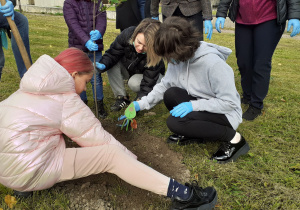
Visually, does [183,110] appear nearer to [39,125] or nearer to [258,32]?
[39,125]

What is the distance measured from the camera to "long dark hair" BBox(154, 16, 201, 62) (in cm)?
177

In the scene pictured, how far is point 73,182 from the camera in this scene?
1.79 metres

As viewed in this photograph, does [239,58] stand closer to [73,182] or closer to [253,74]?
[253,74]

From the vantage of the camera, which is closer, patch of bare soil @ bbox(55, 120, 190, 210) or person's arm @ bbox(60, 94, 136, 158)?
person's arm @ bbox(60, 94, 136, 158)

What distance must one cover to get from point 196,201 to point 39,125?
0.98 m

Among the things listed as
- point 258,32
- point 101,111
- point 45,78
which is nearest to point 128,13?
point 101,111

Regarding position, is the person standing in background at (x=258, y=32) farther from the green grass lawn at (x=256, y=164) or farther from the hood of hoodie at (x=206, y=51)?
the hood of hoodie at (x=206, y=51)

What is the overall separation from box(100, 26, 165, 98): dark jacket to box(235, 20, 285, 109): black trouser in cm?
97

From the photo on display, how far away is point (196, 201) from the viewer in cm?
151

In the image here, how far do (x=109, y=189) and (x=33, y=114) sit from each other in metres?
0.73

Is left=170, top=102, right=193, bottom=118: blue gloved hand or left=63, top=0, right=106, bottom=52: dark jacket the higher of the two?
left=63, top=0, right=106, bottom=52: dark jacket

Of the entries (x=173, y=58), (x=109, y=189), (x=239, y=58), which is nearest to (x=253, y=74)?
(x=239, y=58)

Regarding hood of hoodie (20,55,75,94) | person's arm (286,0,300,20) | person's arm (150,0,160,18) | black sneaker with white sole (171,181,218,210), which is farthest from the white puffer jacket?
person's arm (150,0,160,18)

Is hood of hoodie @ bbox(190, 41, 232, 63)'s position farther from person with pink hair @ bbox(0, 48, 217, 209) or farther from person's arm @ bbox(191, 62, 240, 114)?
person with pink hair @ bbox(0, 48, 217, 209)
